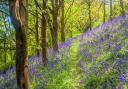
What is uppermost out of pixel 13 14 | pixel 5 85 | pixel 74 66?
pixel 13 14

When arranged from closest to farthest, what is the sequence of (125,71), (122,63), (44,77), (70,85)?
(125,71) < (122,63) < (70,85) < (44,77)

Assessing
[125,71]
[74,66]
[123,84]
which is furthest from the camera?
[74,66]

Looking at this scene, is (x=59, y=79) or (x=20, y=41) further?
(x=59, y=79)

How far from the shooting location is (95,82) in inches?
371

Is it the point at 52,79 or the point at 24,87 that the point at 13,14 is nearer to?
the point at 24,87

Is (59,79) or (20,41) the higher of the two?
(20,41)

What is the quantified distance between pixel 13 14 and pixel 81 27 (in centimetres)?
6050

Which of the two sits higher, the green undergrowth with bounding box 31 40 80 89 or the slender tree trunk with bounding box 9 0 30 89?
the slender tree trunk with bounding box 9 0 30 89

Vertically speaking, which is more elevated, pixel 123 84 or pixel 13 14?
pixel 13 14

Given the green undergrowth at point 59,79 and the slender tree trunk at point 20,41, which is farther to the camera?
the green undergrowth at point 59,79

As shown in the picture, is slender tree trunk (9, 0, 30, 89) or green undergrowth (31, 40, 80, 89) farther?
green undergrowth (31, 40, 80, 89)

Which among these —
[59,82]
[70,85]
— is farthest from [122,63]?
[59,82]

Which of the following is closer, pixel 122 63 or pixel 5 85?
pixel 122 63

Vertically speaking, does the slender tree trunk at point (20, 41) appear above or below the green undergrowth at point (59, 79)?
above
